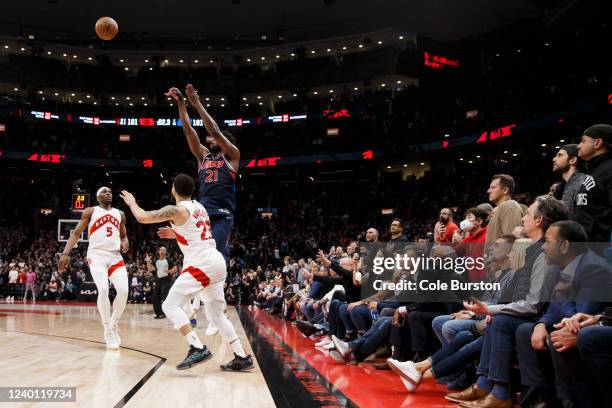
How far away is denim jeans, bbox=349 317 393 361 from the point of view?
6.18 m

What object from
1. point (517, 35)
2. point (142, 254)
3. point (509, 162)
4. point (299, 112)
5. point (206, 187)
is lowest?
point (142, 254)

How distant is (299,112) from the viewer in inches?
1432

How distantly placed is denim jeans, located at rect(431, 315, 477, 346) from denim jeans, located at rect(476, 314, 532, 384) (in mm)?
781

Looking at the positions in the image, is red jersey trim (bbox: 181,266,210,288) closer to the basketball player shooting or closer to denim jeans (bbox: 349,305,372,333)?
the basketball player shooting


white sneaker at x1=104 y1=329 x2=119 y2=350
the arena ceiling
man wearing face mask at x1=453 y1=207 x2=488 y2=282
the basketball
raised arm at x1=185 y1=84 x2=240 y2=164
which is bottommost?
white sneaker at x1=104 y1=329 x2=119 y2=350

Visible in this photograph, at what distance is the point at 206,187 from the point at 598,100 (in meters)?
17.3

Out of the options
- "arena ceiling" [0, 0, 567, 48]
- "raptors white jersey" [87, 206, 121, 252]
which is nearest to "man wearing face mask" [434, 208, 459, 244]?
"raptors white jersey" [87, 206, 121, 252]

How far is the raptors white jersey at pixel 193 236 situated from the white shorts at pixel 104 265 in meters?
2.45

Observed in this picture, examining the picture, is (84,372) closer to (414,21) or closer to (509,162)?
(509,162)

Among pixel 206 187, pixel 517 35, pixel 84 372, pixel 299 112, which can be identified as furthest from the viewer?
pixel 299 112

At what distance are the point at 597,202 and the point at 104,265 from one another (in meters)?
6.09

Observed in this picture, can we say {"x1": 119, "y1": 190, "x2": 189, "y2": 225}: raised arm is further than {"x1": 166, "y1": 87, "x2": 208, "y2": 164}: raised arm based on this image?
No

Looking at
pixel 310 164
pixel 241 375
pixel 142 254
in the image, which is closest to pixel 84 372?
pixel 241 375

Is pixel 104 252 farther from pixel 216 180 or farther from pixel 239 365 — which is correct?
pixel 239 365
